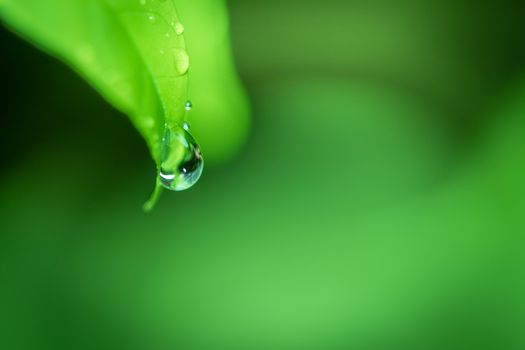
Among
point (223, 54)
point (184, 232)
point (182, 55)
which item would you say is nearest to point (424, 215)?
point (184, 232)

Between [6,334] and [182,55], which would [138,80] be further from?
[6,334]

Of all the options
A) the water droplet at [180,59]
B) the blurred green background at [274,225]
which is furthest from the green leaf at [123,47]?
the blurred green background at [274,225]

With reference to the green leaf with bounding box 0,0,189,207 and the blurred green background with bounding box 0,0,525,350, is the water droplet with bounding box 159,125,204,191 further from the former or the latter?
the blurred green background with bounding box 0,0,525,350

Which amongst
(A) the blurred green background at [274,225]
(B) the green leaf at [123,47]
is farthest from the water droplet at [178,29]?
(A) the blurred green background at [274,225]

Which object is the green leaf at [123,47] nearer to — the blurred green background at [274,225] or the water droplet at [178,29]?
the water droplet at [178,29]

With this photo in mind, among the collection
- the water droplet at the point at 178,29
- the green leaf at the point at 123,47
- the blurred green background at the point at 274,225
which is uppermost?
the blurred green background at the point at 274,225

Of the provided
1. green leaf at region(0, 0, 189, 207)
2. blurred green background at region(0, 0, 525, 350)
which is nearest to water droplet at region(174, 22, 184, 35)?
green leaf at region(0, 0, 189, 207)

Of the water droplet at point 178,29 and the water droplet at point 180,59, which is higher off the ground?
the water droplet at point 178,29

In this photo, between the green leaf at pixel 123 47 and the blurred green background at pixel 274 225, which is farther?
the blurred green background at pixel 274 225
